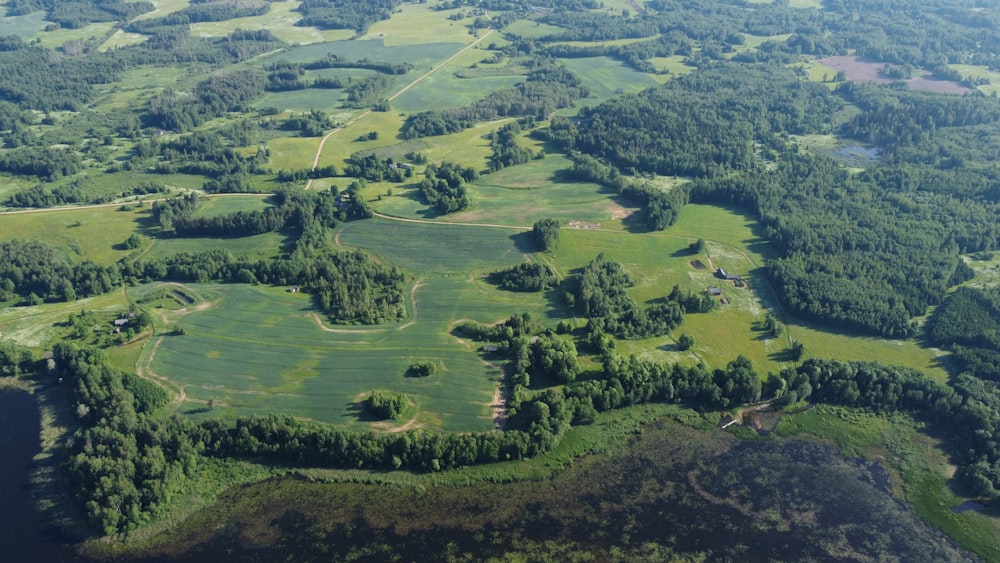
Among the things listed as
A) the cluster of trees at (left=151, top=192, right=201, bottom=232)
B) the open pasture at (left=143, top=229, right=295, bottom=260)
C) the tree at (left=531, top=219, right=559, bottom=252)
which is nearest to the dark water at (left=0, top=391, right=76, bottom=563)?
the open pasture at (left=143, top=229, right=295, bottom=260)

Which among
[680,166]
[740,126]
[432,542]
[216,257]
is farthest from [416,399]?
[740,126]

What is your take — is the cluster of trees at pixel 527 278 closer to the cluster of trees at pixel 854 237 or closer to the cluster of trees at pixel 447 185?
the cluster of trees at pixel 447 185

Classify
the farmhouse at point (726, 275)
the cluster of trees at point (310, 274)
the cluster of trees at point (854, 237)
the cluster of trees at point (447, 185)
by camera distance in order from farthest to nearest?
the cluster of trees at point (447, 185), the farmhouse at point (726, 275), the cluster of trees at point (310, 274), the cluster of trees at point (854, 237)

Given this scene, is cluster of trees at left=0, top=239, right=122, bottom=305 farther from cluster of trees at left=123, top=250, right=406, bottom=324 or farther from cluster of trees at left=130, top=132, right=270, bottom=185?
cluster of trees at left=130, top=132, right=270, bottom=185

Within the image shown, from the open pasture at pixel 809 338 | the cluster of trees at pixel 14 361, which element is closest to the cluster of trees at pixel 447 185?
the open pasture at pixel 809 338

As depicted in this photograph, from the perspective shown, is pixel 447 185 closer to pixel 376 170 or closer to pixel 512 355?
pixel 376 170

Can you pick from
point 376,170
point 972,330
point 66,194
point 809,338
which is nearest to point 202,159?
point 66,194

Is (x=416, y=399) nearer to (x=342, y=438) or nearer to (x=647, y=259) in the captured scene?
(x=342, y=438)
